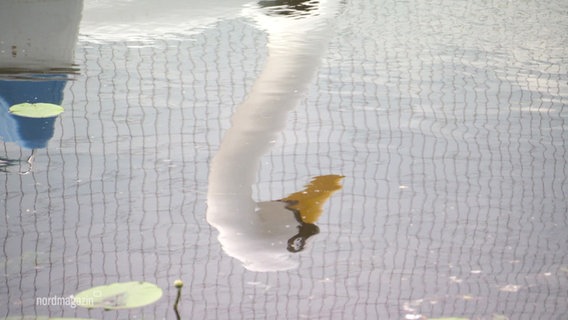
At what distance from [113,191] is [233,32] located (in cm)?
323

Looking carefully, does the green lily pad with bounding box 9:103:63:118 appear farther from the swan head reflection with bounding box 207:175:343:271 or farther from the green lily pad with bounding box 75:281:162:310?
the green lily pad with bounding box 75:281:162:310

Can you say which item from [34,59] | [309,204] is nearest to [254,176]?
[309,204]

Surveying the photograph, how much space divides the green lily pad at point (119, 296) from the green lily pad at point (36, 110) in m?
2.23

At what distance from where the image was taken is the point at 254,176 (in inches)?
174

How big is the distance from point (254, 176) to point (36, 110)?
141cm

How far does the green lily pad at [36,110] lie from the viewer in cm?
517

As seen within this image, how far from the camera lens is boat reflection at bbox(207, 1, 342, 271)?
12.0ft

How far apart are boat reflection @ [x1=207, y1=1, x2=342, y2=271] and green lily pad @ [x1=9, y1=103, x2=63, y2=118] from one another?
913mm

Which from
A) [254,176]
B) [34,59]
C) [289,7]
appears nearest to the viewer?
[254,176]

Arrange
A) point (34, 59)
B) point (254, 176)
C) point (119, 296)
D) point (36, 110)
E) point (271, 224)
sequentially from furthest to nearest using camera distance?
point (34, 59) < point (36, 110) < point (254, 176) < point (271, 224) < point (119, 296)

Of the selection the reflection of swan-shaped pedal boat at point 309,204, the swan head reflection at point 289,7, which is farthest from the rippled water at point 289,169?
the swan head reflection at point 289,7

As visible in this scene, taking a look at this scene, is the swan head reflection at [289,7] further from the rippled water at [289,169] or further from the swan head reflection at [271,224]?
the swan head reflection at [271,224]

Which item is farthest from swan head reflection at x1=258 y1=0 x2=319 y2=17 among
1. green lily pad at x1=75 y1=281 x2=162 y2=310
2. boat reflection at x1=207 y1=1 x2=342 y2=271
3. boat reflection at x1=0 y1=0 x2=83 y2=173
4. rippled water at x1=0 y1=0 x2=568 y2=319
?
green lily pad at x1=75 y1=281 x2=162 y2=310

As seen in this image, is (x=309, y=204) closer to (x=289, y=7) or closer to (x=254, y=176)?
(x=254, y=176)
